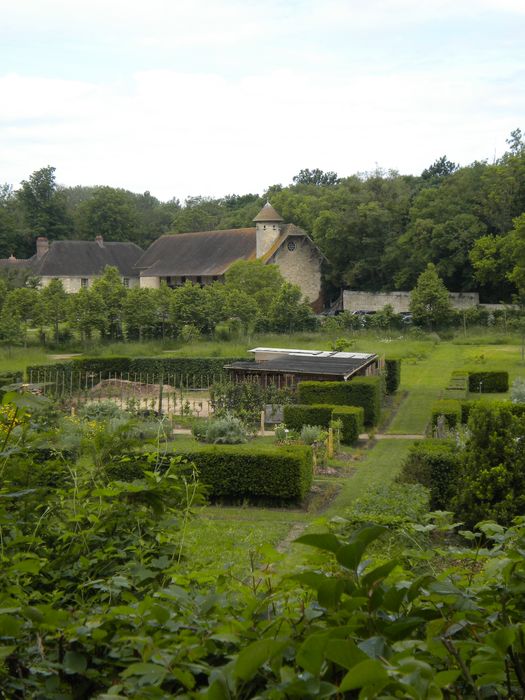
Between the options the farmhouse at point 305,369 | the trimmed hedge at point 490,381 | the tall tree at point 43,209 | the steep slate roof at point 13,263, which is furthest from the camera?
the tall tree at point 43,209

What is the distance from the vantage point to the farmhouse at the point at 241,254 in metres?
55.7

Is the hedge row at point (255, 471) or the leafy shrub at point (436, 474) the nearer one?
the leafy shrub at point (436, 474)

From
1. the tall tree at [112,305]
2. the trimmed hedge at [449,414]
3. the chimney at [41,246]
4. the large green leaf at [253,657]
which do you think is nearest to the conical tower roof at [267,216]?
the tall tree at [112,305]

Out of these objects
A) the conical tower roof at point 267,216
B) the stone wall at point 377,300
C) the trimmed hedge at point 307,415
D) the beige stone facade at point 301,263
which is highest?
the conical tower roof at point 267,216

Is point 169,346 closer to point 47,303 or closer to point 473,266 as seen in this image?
point 47,303

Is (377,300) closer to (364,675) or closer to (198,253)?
(198,253)

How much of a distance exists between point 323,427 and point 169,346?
19.9 meters

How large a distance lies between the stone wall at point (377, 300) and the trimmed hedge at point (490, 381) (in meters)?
25.3

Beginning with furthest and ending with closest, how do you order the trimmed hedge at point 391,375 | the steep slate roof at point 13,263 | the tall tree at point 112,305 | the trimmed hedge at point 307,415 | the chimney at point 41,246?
the chimney at point 41,246, the steep slate roof at point 13,263, the tall tree at point 112,305, the trimmed hedge at point 391,375, the trimmed hedge at point 307,415

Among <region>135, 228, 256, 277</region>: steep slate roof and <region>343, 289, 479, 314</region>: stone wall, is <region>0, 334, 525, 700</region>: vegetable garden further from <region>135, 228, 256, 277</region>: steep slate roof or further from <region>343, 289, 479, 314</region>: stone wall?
<region>135, 228, 256, 277</region>: steep slate roof

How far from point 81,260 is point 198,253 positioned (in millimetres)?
11929

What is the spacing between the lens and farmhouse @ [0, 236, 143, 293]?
65.0 metres

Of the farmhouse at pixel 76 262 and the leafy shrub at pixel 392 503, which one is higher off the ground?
the farmhouse at pixel 76 262

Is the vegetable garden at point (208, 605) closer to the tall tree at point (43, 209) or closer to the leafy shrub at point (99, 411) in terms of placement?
the leafy shrub at point (99, 411)
